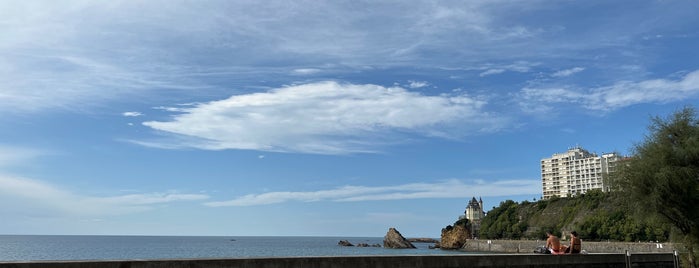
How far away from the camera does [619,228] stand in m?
118

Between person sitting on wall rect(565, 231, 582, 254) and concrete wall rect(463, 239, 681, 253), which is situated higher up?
person sitting on wall rect(565, 231, 582, 254)

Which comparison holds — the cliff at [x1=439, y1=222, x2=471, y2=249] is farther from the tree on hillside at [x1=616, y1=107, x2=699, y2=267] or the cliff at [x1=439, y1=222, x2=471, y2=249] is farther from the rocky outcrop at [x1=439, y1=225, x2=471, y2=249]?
the tree on hillside at [x1=616, y1=107, x2=699, y2=267]

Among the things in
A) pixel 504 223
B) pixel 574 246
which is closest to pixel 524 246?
pixel 504 223

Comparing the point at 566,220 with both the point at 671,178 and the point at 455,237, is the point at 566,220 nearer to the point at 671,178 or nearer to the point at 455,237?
the point at 455,237

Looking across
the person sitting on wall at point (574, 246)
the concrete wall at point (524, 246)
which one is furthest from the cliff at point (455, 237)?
the person sitting on wall at point (574, 246)

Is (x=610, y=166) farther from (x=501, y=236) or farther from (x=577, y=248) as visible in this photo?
(x=501, y=236)

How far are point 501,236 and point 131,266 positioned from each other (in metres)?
169

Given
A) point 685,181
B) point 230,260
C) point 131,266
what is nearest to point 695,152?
point 685,181

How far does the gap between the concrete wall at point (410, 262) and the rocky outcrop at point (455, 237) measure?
549 feet

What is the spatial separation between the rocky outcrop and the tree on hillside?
523ft

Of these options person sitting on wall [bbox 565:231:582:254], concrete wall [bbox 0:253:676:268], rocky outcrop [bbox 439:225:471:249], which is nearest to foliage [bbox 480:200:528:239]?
rocky outcrop [bbox 439:225:471:249]

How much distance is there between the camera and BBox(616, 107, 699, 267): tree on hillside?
1036 inches

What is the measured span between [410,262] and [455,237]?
177 m

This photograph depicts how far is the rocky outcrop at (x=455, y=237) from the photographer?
609 feet
